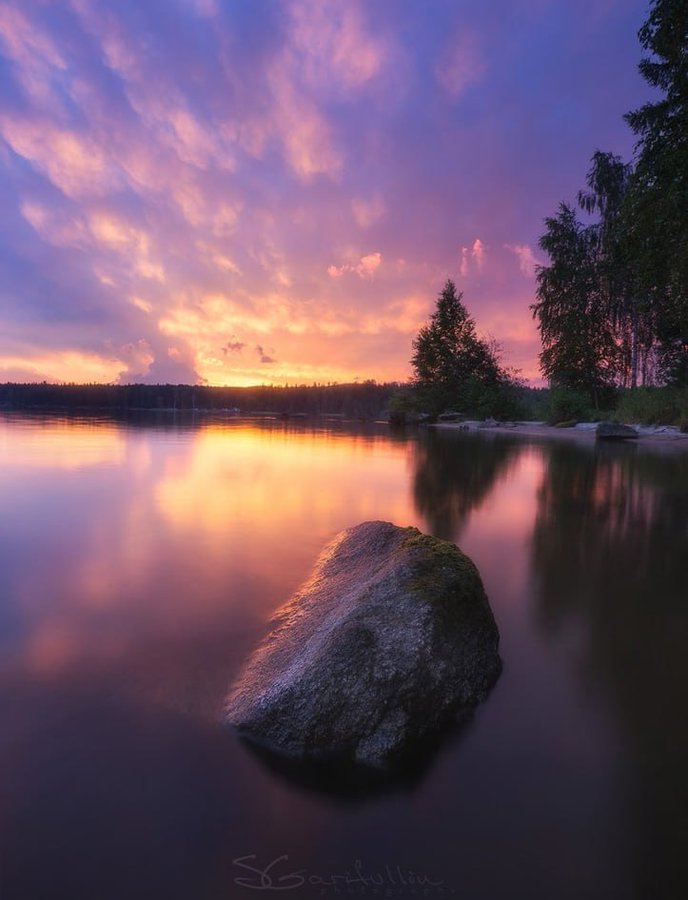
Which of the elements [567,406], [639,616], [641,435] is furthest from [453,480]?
[567,406]

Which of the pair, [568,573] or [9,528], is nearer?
[568,573]

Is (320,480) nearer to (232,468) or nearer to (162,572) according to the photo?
(232,468)

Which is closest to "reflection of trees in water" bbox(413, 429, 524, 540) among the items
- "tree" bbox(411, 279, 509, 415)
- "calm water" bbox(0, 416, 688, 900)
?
"calm water" bbox(0, 416, 688, 900)

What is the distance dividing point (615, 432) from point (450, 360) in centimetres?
3089

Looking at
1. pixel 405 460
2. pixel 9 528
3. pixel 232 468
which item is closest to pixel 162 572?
pixel 9 528

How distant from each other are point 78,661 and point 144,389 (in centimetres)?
19391

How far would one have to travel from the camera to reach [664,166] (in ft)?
43.2

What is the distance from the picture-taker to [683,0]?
41.7 feet

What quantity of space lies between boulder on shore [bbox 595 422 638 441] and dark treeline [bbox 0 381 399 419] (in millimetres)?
116412

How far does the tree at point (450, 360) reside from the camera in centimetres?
5509

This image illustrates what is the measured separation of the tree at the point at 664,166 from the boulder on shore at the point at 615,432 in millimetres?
12312

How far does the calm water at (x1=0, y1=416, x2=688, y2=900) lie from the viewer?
7.48 feet

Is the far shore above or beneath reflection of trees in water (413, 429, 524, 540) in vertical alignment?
above
